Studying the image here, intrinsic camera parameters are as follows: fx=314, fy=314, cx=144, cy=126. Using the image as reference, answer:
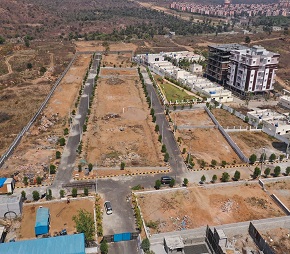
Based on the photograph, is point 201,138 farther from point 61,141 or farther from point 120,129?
point 61,141

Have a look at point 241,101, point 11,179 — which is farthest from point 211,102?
point 11,179

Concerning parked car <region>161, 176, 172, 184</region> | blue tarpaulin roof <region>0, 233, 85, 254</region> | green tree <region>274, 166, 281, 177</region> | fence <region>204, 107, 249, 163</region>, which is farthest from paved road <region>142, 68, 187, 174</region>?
blue tarpaulin roof <region>0, 233, 85, 254</region>

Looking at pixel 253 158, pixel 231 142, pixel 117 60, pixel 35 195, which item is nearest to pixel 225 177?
pixel 253 158

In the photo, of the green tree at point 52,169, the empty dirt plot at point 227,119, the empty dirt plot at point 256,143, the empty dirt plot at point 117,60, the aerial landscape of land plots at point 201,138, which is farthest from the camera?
the empty dirt plot at point 117,60

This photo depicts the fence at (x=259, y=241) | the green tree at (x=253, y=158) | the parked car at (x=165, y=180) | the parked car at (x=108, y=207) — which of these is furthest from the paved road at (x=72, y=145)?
the green tree at (x=253, y=158)

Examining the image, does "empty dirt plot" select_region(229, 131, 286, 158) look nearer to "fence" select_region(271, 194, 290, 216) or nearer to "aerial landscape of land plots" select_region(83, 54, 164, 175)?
"fence" select_region(271, 194, 290, 216)

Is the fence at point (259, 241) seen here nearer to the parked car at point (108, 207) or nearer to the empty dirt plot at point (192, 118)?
the parked car at point (108, 207)
